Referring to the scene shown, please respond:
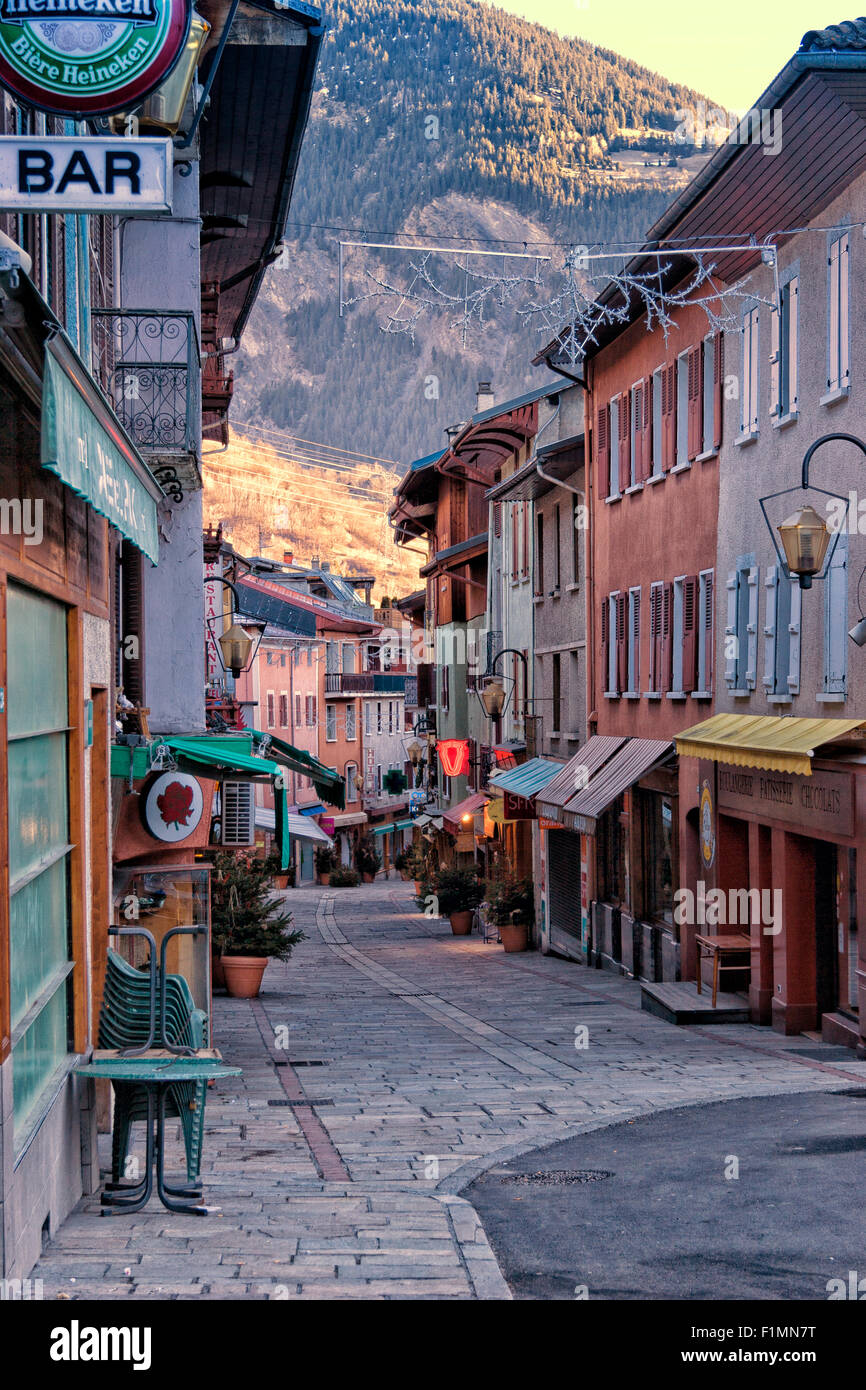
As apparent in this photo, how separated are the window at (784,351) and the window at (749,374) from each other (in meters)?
0.72

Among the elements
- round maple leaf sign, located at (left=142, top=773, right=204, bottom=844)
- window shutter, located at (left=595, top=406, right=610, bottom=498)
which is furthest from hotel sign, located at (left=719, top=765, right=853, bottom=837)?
window shutter, located at (left=595, top=406, right=610, bottom=498)

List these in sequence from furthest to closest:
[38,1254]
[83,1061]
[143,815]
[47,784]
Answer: [143,815]
[83,1061]
[47,784]
[38,1254]

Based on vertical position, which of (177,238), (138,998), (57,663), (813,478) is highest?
(177,238)

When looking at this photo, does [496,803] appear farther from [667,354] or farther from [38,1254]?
[38,1254]

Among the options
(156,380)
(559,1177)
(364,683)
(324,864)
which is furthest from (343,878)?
A: (559,1177)

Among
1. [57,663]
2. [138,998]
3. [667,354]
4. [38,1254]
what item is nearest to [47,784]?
[57,663]

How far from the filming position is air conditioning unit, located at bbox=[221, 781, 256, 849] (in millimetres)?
20828

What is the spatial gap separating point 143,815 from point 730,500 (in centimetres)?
1003

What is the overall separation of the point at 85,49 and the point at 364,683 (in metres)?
75.7

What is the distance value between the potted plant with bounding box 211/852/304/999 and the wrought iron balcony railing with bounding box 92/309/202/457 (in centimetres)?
749

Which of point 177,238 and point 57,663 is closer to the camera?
point 57,663

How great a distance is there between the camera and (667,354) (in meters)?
24.0

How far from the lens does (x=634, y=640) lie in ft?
87.1
